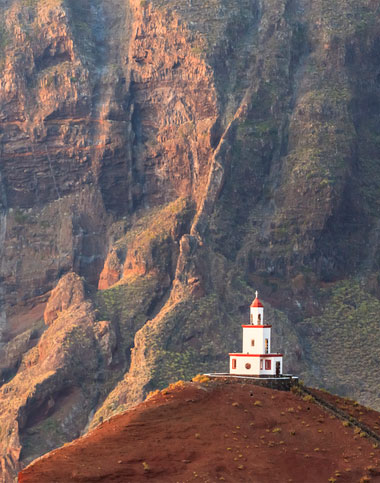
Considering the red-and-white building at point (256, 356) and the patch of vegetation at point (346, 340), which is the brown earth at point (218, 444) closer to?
the red-and-white building at point (256, 356)

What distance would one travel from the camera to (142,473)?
130 meters

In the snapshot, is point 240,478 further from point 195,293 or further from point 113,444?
point 195,293

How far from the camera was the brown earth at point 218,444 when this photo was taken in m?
130

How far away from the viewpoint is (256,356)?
485ft

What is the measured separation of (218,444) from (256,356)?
14.4 m

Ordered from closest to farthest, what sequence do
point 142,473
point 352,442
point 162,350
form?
point 142,473, point 352,442, point 162,350

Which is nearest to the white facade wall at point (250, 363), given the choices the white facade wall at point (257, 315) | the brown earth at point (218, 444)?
the white facade wall at point (257, 315)

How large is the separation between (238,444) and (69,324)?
214ft

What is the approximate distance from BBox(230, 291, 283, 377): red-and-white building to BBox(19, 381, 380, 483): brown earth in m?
4.17

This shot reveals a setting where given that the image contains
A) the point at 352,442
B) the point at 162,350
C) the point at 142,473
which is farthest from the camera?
the point at 162,350

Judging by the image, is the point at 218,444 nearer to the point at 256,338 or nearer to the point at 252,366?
the point at 252,366

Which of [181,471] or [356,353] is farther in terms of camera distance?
[356,353]

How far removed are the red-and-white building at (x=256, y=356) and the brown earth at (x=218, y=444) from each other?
4.17 metres

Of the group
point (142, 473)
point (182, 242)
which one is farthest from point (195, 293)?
point (142, 473)
